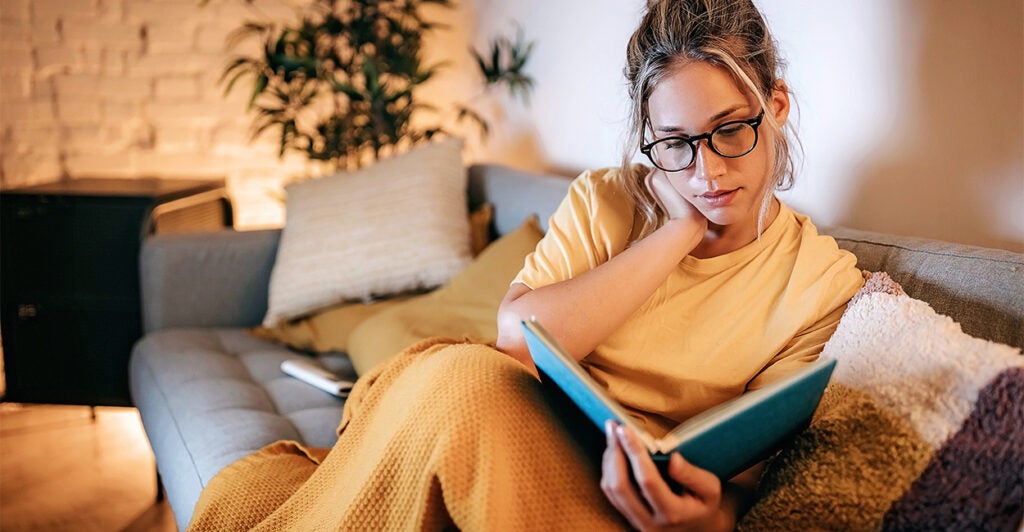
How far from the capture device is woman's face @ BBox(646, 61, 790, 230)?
109 cm

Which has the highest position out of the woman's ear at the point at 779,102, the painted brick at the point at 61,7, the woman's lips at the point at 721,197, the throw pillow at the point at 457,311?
the painted brick at the point at 61,7

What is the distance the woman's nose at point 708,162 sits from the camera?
1.10 m

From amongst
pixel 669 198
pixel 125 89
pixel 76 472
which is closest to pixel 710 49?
pixel 669 198

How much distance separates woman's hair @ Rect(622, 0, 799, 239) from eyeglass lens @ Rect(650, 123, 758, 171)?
3 centimetres

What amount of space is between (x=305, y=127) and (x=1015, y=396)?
309cm

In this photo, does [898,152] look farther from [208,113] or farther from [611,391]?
[208,113]

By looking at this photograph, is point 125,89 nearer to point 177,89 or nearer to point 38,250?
point 177,89

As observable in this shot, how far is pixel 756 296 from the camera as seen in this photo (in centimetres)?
119

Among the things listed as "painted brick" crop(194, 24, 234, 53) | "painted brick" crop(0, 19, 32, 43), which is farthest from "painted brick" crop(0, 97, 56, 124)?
"painted brick" crop(194, 24, 234, 53)

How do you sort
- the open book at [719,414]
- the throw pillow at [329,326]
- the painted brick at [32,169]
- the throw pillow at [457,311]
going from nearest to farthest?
1. the open book at [719,414]
2. the throw pillow at [457,311]
3. the throw pillow at [329,326]
4. the painted brick at [32,169]

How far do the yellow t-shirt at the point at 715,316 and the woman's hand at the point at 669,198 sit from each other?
7cm

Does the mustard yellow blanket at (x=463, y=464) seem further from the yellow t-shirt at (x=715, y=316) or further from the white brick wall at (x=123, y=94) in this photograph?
A: the white brick wall at (x=123, y=94)

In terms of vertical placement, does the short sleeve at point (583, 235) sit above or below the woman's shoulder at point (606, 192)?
below

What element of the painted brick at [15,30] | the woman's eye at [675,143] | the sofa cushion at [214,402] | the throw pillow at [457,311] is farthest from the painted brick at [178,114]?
the woman's eye at [675,143]
